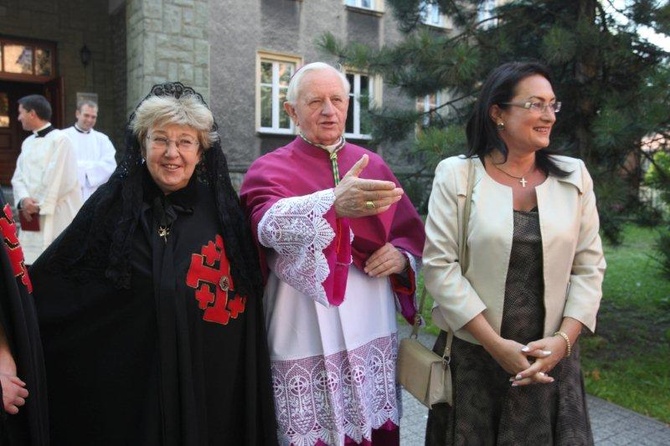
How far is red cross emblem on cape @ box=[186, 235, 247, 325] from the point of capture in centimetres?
195

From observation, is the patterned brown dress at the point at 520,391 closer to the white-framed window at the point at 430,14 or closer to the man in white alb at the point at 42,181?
the white-framed window at the point at 430,14

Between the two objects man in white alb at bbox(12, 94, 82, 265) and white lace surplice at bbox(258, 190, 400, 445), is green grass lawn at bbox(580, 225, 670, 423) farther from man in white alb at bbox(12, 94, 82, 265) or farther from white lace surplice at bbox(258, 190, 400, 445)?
man in white alb at bbox(12, 94, 82, 265)

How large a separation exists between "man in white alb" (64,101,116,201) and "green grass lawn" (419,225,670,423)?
360 cm

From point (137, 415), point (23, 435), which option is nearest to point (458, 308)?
point (137, 415)

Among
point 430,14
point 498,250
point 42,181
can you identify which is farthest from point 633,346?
point 42,181

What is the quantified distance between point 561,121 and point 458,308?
125 inches

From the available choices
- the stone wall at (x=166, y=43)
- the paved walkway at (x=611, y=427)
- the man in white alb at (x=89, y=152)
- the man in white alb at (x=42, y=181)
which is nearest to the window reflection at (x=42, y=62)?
the stone wall at (x=166, y=43)

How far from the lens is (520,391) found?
2.03m

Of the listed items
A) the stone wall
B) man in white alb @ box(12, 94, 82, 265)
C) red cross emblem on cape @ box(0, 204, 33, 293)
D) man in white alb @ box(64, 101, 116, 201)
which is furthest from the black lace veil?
the stone wall

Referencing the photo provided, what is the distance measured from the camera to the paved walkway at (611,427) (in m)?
3.43

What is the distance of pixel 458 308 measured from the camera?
196cm

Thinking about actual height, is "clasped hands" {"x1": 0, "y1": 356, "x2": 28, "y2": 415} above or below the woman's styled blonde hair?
below

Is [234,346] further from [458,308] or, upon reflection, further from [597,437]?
[597,437]

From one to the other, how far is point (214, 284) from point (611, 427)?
2.95m
